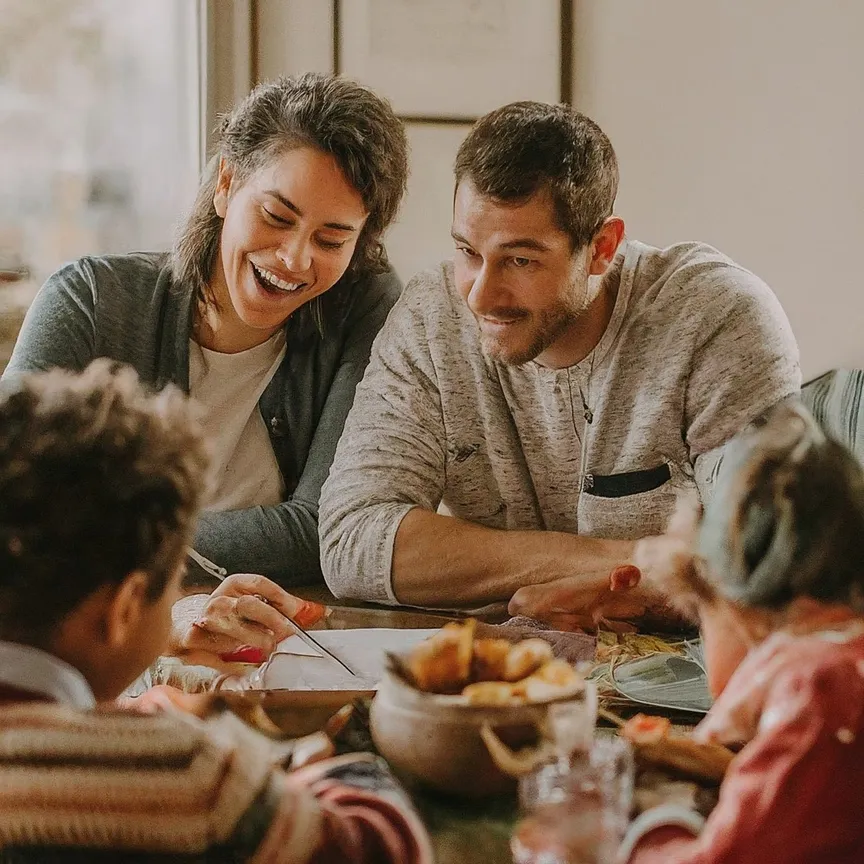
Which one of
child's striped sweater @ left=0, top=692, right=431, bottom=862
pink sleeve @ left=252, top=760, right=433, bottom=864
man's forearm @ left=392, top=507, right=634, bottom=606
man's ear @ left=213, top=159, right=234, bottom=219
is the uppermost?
man's ear @ left=213, top=159, right=234, bottom=219

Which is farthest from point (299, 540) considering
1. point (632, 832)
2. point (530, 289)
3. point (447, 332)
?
point (632, 832)

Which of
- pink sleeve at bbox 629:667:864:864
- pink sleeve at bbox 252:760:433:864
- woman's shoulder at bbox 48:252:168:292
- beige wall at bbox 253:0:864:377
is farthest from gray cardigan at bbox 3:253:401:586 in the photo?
pink sleeve at bbox 629:667:864:864

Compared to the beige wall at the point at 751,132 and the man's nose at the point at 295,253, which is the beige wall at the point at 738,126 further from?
the man's nose at the point at 295,253

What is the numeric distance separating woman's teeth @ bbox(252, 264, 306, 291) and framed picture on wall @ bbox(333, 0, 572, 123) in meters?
0.93

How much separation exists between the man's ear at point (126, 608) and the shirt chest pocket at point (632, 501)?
103cm

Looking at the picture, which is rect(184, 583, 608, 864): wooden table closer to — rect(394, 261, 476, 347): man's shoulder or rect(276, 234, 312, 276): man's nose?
rect(394, 261, 476, 347): man's shoulder

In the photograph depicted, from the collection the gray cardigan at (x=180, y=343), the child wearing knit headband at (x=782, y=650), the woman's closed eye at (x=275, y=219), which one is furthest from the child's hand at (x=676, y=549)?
the woman's closed eye at (x=275, y=219)

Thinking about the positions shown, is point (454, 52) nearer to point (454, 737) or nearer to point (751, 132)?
point (751, 132)

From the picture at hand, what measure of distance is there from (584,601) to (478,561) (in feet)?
0.74

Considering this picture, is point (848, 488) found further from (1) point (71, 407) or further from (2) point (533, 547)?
(2) point (533, 547)

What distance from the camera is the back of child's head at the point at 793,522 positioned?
0.76m

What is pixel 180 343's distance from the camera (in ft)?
6.89

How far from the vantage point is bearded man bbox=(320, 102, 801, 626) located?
1.69 m

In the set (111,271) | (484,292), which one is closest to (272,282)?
(111,271)
